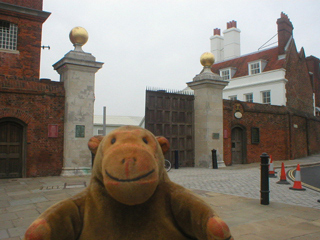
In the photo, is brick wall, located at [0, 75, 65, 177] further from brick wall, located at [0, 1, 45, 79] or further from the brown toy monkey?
the brown toy monkey

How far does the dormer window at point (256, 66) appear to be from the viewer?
2256 cm

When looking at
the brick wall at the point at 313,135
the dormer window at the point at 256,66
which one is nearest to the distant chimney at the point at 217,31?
the dormer window at the point at 256,66

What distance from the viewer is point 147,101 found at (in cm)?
1202

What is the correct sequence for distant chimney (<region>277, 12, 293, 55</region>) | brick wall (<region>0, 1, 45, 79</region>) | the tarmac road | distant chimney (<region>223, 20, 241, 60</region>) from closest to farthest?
the tarmac road, brick wall (<region>0, 1, 45, 79</region>), distant chimney (<region>277, 12, 293, 55</region>), distant chimney (<region>223, 20, 241, 60</region>)

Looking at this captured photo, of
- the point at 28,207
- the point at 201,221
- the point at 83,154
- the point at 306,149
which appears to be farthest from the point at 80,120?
the point at 306,149

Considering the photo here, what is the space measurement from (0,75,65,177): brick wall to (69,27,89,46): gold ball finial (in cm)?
173

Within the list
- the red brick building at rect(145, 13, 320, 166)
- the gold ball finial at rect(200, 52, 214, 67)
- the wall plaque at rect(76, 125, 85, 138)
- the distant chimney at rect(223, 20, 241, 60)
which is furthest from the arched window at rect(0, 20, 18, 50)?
the distant chimney at rect(223, 20, 241, 60)

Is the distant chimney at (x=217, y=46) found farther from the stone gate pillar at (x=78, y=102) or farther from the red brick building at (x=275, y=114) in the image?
the stone gate pillar at (x=78, y=102)

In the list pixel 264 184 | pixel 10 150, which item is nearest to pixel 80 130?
pixel 10 150

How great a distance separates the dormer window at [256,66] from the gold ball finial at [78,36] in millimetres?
16313

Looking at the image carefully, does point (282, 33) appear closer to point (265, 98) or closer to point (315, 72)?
point (265, 98)

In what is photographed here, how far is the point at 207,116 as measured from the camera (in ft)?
42.2

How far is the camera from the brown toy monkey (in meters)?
1.73

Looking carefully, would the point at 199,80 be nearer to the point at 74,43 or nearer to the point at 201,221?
the point at 74,43
